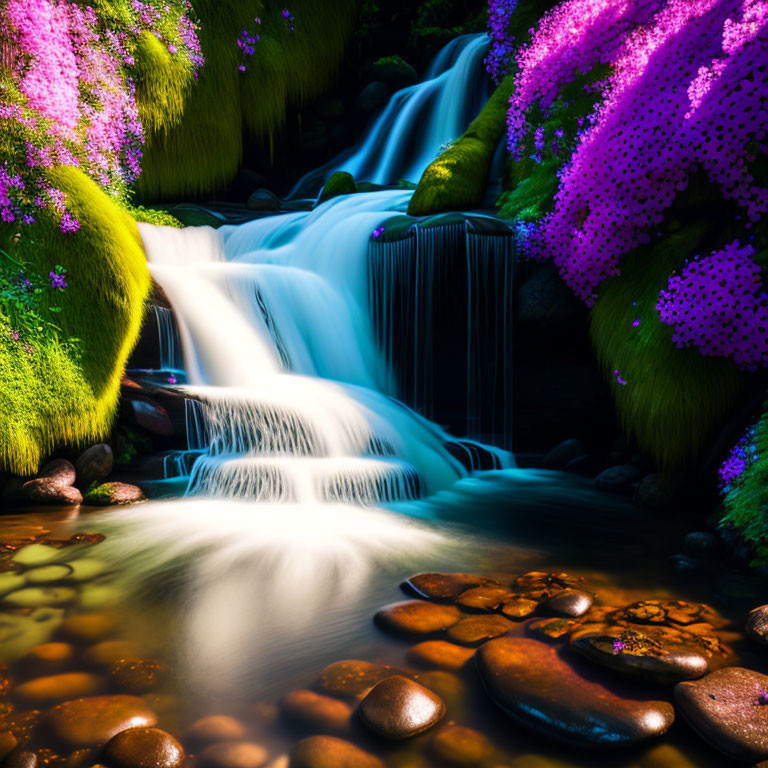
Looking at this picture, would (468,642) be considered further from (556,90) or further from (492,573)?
(556,90)

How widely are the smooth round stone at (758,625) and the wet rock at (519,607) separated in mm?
911

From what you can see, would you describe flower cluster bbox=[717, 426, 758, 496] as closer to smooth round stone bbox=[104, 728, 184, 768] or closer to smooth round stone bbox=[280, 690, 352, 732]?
smooth round stone bbox=[280, 690, 352, 732]

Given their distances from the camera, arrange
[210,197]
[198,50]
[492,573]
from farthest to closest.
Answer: [210,197] → [198,50] → [492,573]

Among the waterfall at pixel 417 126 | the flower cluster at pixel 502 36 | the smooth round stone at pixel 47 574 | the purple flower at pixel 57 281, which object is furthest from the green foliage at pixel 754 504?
the waterfall at pixel 417 126

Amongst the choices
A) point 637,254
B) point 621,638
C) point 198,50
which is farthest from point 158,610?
point 198,50

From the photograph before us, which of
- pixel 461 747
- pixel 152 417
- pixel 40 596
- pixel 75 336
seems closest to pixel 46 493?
pixel 152 417

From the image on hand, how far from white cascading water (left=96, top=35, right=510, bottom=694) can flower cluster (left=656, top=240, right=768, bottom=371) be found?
7.87 ft

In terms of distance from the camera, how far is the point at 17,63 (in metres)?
4.90

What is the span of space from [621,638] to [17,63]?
6209mm

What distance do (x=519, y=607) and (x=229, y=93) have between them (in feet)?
32.7

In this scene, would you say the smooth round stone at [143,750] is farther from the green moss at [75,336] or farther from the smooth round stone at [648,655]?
the green moss at [75,336]

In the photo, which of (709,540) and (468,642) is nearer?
(468,642)

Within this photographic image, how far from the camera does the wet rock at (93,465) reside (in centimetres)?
445

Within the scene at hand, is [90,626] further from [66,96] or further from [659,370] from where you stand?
[66,96]
